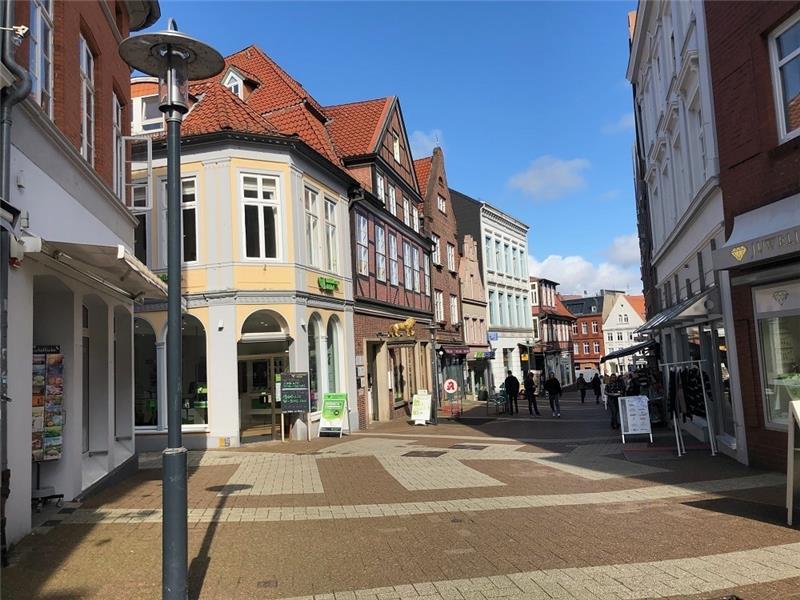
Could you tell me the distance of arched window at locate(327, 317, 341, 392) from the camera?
19450 millimetres

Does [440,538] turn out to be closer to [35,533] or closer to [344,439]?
[35,533]

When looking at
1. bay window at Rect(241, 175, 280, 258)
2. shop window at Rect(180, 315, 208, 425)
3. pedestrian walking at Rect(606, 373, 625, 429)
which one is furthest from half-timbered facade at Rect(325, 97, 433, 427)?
pedestrian walking at Rect(606, 373, 625, 429)

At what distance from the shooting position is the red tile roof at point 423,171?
111 feet

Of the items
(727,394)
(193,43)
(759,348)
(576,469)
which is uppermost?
(193,43)

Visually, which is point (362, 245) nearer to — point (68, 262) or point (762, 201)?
point (762, 201)

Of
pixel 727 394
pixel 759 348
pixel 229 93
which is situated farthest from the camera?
pixel 229 93

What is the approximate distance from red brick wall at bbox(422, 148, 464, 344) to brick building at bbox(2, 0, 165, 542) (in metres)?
21.4

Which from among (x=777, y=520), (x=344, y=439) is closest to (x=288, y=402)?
(x=344, y=439)

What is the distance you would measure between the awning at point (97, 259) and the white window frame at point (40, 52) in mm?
1710

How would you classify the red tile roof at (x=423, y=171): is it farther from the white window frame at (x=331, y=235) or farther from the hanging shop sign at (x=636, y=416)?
the hanging shop sign at (x=636, y=416)

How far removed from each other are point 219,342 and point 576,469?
9305 millimetres

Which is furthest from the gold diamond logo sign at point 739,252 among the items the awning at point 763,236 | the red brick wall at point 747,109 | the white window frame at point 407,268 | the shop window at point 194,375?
the white window frame at point 407,268

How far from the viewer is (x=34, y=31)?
25.1 feet

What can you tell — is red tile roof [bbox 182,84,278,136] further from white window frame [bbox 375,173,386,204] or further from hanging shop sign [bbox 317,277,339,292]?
white window frame [bbox 375,173,386,204]
